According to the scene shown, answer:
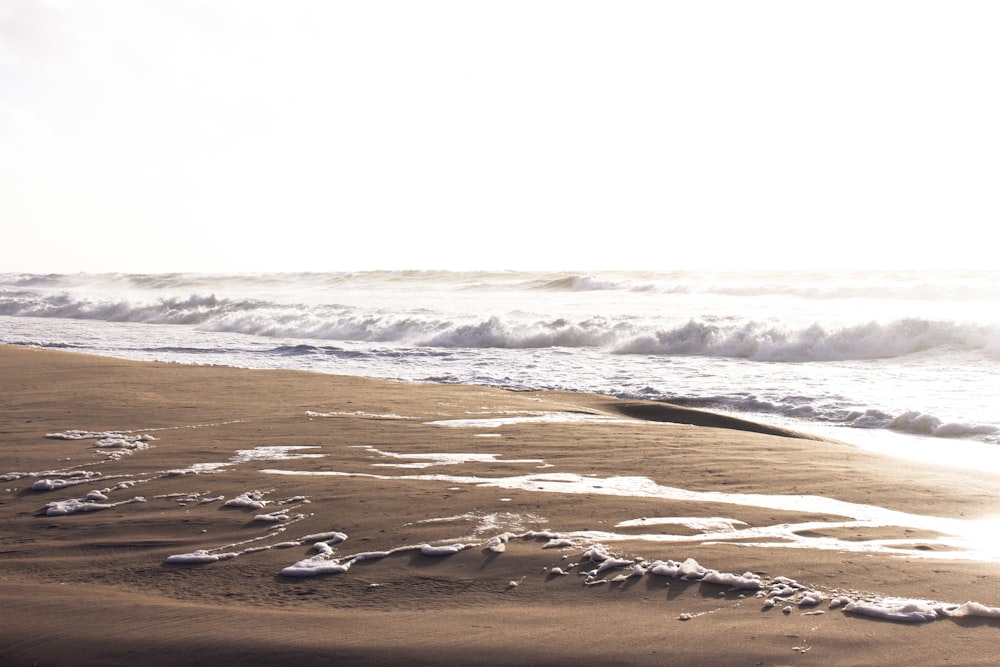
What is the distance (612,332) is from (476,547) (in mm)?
14377

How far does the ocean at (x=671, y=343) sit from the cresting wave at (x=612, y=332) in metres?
0.04

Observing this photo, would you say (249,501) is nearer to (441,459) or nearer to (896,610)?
(441,459)

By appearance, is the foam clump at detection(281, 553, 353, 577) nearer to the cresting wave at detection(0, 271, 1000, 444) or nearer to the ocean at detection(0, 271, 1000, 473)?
the ocean at detection(0, 271, 1000, 473)

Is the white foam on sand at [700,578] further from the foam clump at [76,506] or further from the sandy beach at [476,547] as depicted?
the foam clump at [76,506]

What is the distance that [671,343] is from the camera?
53.5 feet

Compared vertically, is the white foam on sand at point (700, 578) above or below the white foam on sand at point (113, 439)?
below

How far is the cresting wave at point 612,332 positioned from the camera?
48.6 ft

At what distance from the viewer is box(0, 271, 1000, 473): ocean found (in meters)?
9.34

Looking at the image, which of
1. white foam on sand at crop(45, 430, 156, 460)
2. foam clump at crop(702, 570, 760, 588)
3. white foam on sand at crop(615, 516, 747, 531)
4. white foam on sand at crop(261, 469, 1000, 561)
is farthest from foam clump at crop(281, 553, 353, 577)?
white foam on sand at crop(45, 430, 156, 460)

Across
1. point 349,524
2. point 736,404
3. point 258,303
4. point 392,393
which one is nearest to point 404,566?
point 349,524

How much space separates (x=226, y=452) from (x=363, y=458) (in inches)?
39.3

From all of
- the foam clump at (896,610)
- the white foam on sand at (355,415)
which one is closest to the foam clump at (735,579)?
the foam clump at (896,610)

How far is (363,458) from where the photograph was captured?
5.63 m

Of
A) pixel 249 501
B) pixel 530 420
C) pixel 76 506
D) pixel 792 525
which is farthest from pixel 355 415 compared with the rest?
pixel 792 525
